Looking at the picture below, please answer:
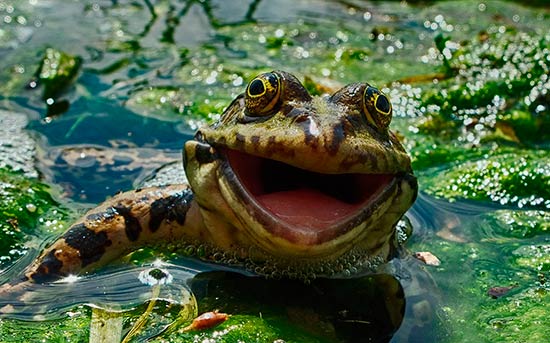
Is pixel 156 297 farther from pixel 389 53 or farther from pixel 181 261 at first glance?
pixel 389 53

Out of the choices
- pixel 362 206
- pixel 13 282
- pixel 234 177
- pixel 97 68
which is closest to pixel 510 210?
pixel 362 206

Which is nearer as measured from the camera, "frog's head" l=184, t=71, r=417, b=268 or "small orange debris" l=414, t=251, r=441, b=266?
"frog's head" l=184, t=71, r=417, b=268

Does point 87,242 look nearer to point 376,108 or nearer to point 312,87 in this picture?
point 376,108

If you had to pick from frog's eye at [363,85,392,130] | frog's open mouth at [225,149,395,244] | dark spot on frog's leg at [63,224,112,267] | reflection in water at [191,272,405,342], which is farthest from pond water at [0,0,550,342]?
frog's eye at [363,85,392,130]

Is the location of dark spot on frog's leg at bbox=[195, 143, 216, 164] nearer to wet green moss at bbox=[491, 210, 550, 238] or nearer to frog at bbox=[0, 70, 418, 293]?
frog at bbox=[0, 70, 418, 293]

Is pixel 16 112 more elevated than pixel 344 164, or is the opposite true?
pixel 344 164

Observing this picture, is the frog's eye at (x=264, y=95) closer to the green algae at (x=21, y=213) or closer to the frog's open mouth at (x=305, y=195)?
the frog's open mouth at (x=305, y=195)
